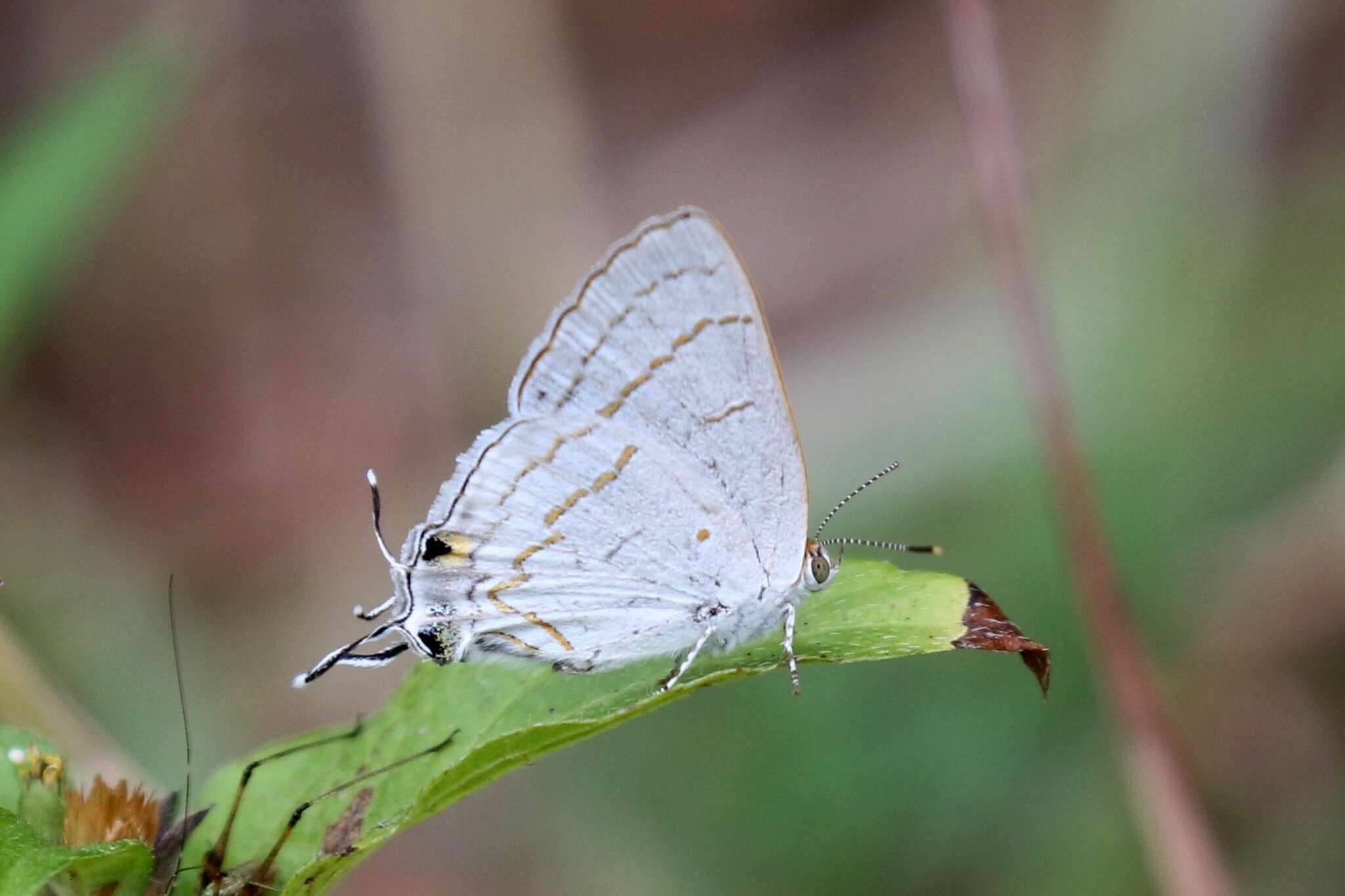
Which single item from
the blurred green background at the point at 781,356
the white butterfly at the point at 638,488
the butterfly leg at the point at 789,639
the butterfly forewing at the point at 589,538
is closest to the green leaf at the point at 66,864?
the blurred green background at the point at 781,356

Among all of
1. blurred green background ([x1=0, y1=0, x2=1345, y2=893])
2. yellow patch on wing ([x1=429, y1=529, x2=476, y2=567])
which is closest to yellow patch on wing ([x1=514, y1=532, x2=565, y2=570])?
yellow patch on wing ([x1=429, y1=529, x2=476, y2=567])

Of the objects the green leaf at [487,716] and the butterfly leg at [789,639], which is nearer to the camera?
the green leaf at [487,716]

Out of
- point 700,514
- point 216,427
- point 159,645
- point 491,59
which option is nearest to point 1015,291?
point 700,514

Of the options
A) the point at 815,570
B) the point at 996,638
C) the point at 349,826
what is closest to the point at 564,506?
the point at 815,570

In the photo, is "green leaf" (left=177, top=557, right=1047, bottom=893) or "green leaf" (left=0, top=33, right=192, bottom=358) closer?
"green leaf" (left=177, top=557, right=1047, bottom=893)

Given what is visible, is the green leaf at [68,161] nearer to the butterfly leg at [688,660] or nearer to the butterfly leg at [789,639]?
the butterfly leg at [688,660]

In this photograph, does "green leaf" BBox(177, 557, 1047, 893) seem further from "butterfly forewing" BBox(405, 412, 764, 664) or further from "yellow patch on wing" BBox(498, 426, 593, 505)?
"yellow patch on wing" BBox(498, 426, 593, 505)

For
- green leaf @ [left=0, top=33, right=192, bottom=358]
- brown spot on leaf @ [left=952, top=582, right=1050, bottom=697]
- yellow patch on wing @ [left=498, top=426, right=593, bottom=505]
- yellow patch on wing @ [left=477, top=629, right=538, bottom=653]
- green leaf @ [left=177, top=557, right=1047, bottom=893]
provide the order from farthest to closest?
green leaf @ [left=0, top=33, right=192, bottom=358], yellow patch on wing @ [left=498, top=426, right=593, bottom=505], yellow patch on wing @ [left=477, top=629, right=538, bottom=653], brown spot on leaf @ [left=952, top=582, right=1050, bottom=697], green leaf @ [left=177, top=557, right=1047, bottom=893]
